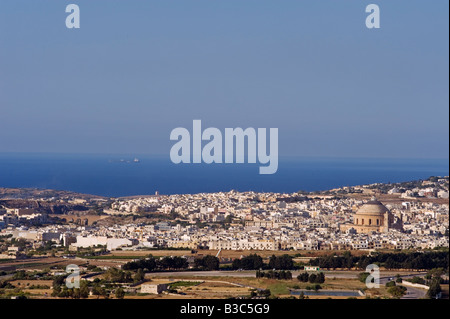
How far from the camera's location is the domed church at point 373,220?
22891 millimetres

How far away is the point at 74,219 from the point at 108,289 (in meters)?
12.2

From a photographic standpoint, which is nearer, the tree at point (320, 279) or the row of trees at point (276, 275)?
the tree at point (320, 279)

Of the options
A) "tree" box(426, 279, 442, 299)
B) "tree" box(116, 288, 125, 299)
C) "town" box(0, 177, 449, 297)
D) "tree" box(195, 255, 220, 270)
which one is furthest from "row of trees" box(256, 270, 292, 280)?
"tree" box(116, 288, 125, 299)

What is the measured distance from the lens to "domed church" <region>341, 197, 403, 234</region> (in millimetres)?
22891

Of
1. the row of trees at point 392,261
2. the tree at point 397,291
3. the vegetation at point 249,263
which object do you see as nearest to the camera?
the tree at point 397,291

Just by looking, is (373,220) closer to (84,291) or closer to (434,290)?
(434,290)

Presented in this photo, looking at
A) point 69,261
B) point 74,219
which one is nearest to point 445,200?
point 74,219

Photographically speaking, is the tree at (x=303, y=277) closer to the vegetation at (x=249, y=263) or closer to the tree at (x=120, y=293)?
the vegetation at (x=249, y=263)

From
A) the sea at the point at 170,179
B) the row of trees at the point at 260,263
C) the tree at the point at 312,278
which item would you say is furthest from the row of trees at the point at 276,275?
the sea at the point at 170,179

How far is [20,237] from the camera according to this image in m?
20.7

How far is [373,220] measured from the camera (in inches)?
918

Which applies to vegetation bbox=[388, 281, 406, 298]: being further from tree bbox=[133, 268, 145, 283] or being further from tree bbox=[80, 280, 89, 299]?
tree bbox=[80, 280, 89, 299]

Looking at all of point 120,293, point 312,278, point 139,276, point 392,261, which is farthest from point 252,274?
point 120,293
